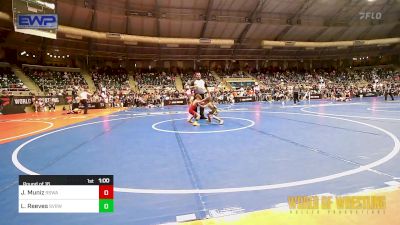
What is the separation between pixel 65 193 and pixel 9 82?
1169 inches

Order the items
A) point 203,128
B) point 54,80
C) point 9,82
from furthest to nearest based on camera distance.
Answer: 1. point 54,80
2. point 9,82
3. point 203,128

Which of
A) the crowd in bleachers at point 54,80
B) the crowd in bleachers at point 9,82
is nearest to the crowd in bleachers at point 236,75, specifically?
the crowd in bleachers at point 54,80

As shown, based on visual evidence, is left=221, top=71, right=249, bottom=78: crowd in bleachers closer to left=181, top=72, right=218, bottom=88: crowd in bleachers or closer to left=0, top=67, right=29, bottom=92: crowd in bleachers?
left=181, top=72, right=218, bottom=88: crowd in bleachers

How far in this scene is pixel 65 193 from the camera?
2820 mm

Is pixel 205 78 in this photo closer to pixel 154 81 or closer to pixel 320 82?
pixel 154 81

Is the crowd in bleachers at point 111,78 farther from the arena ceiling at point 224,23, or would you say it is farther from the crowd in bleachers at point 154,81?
the arena ceiling at point 224,23

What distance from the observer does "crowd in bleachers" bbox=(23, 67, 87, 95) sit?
97.3 feet

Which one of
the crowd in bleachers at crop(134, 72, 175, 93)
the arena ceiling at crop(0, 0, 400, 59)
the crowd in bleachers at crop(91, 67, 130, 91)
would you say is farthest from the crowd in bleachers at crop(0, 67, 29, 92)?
the crowd in bleachers at crop(134, 72, 175, 93)

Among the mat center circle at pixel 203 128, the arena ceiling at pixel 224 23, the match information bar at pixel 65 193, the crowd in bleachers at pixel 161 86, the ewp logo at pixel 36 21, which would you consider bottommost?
the mat center circle at pixel 203 128

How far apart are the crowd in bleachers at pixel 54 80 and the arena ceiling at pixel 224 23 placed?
3.41 meters

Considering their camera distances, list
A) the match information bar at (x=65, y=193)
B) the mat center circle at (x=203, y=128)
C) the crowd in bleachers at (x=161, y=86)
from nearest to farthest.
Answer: the match information bar at (x=65, y=193), the mat center circle at (x=203, y=128), the crowd in bleachers at (x=161, y=86)

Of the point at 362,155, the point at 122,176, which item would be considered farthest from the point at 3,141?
the point at 362,155

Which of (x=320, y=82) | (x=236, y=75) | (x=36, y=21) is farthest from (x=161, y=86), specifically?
(x=320, y=82)

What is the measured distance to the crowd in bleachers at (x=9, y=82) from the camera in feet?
83.7
